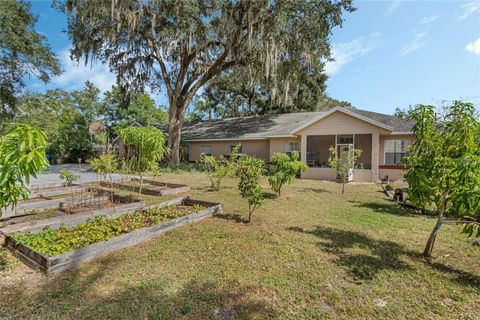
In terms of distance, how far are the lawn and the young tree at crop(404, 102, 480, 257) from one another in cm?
86

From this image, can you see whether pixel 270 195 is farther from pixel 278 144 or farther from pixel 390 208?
pixel 278 144

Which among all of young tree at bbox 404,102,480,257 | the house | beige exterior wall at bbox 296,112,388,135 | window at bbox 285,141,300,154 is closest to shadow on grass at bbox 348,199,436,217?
young tree at bbox 404,102,480,257

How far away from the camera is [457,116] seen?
394 cm

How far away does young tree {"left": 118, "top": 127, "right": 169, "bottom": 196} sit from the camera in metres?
7.44

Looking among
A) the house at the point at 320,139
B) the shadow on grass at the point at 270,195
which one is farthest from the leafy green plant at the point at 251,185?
the house at the point at 320,139

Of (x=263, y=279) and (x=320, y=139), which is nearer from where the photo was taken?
(x=263, y=279)

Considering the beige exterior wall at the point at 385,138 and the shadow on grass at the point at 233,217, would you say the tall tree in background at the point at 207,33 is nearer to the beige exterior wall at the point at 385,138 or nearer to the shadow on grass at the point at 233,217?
the beige exterior wall at the point at 385,138

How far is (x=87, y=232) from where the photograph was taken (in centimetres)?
446

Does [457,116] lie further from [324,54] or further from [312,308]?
[324,54]

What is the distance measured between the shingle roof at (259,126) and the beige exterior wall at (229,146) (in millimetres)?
542

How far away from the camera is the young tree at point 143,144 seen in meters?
7.44

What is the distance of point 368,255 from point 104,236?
15.4 feet

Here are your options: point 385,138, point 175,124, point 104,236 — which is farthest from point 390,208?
point 175,124

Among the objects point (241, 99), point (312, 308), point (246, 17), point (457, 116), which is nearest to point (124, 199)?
point (312, 308)
